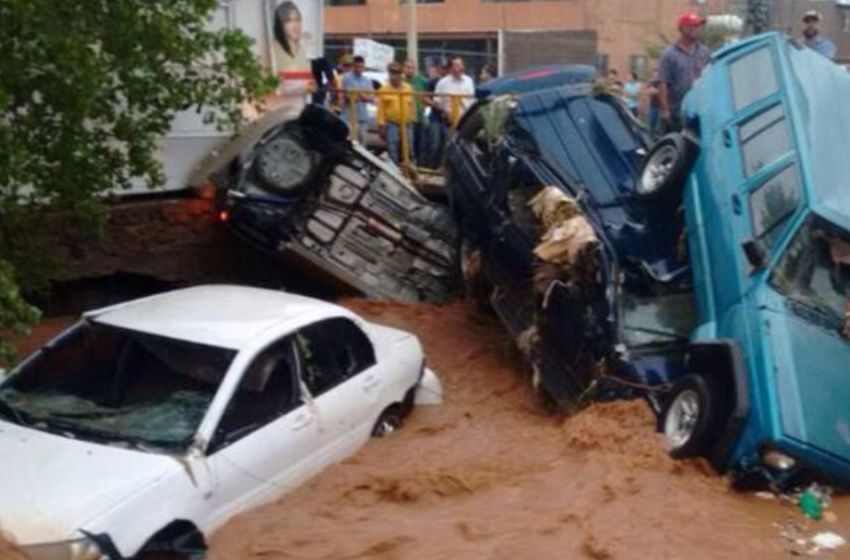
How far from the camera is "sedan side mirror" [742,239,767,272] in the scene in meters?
8.15

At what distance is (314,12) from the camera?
14477 millimetres

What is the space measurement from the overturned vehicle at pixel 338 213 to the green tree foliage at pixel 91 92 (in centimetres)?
251

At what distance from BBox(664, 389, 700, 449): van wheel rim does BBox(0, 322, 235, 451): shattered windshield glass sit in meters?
2.71

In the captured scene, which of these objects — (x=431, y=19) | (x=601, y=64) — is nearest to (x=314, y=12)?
(x=601, y=64)

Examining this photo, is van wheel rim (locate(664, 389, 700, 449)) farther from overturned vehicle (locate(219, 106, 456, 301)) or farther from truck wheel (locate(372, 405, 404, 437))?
overturned vehicle (locate(219, 106, 456, 301))

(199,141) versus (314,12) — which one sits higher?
(314,12)

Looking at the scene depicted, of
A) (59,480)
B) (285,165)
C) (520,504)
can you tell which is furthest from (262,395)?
(285,165)

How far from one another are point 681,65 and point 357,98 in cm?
407

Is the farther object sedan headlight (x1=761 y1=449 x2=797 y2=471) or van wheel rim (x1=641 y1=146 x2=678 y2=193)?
van wheel rim (x1=641 y1=146 x2=678 y2=193)

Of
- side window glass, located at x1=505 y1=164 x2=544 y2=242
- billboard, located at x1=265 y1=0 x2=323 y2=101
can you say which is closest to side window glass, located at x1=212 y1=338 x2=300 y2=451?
side window glass, located at x1=505 y1=164 x2=544 y2=242

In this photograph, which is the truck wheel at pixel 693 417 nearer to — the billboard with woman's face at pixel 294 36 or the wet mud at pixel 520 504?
the wet mud at pixel 520 504

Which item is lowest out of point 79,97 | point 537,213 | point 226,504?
point 226,504

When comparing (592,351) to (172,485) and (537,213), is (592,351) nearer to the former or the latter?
(537,213)

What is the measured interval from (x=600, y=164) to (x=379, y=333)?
2.57 metres
